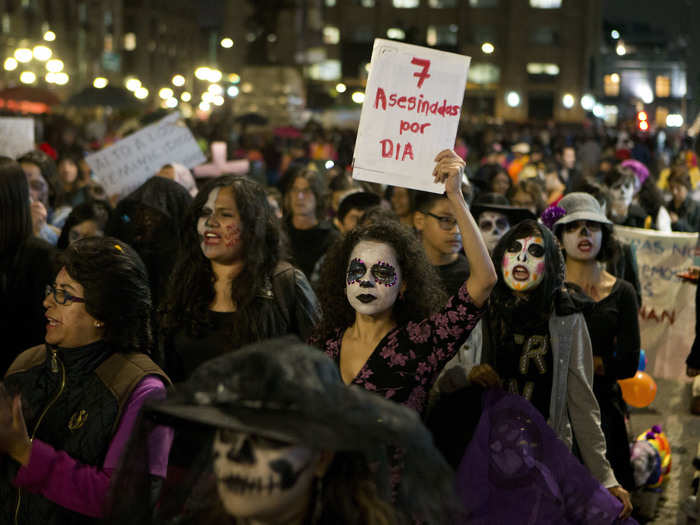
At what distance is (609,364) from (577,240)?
92 centimetres

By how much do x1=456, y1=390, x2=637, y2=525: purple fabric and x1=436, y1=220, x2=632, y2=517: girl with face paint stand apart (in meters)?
0.56

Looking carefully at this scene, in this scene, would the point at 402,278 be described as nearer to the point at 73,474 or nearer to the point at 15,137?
the point at 73,474

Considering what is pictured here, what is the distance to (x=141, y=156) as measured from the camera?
8.76m

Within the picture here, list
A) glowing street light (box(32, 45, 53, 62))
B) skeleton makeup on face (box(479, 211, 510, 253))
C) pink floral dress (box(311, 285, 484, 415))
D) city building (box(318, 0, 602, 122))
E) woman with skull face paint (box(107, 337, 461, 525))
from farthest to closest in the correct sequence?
city building (box(318, 0, 602, 122)) < glowing street light (box(32, 45, 53, 62)) < skeleton makeup on face (box(479, 211, 510, 253)) < pink floral dress (box(311, 285, 484, 415)) < woman with skull face paint (box(107, 337, 461, 525))

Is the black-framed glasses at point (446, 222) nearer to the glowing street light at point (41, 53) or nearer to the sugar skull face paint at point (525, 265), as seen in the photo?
the sugar skull face paint at point (525, 265)

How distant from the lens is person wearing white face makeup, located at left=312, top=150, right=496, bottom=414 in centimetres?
378

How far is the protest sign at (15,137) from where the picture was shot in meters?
8.65

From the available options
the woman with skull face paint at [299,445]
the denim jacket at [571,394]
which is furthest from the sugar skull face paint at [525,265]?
the woman with skull face paint at [299,445]

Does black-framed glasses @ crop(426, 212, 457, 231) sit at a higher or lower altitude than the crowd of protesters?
higher

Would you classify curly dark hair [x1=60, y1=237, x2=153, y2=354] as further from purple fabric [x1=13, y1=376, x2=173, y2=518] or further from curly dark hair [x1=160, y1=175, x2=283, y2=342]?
curly dark hair [x1=160, y1=175, x2=283, y2=342]

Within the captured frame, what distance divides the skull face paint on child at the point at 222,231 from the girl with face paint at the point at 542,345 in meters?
1.12

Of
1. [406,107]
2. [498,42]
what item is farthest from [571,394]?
[498,42]

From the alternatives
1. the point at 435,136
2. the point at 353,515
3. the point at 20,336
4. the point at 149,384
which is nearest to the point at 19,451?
the point at 149,384

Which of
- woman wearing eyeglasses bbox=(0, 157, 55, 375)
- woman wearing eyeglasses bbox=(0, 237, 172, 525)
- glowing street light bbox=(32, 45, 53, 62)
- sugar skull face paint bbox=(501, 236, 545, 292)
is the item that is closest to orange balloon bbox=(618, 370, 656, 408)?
sugar skull face paint bbox=(501, 236, 545, 292)
